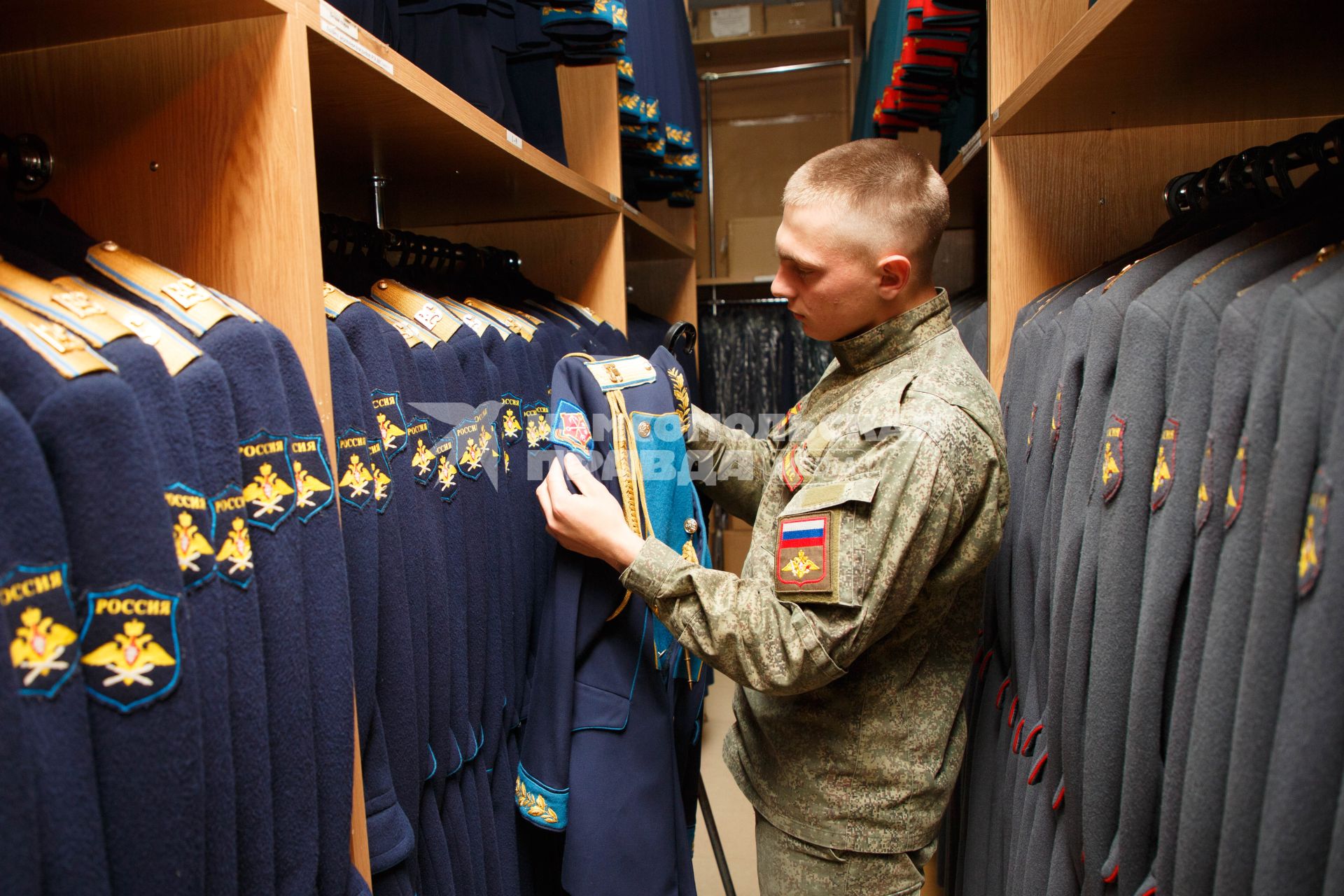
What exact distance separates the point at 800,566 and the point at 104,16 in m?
1.01

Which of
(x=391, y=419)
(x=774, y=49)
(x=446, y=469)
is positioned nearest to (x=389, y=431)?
(x=391, y=419)

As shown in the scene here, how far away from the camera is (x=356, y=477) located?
3.15ft

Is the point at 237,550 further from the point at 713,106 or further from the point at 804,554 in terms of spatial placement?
the point at 713,106

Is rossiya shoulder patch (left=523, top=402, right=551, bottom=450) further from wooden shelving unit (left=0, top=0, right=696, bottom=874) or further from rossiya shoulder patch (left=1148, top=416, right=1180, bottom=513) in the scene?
rossiya shoulder patch (left=1148, top=416, right=1180, bottom=513)

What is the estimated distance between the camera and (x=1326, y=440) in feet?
2.10

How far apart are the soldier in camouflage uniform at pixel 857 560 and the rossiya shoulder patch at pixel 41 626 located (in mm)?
725

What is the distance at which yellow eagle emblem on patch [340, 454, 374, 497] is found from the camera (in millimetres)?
950

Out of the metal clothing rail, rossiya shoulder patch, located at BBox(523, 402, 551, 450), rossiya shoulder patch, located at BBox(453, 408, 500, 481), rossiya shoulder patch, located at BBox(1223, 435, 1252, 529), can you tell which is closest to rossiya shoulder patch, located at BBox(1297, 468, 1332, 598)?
rossiya shoulder patch, located at BBox(1223, 435, 1252, 529)

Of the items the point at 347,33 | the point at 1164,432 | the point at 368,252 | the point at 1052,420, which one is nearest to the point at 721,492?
the point at 1052,420

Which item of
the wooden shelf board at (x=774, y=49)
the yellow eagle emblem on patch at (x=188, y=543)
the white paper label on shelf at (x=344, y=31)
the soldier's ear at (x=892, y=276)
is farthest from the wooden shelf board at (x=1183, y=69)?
the wooden shelf board at (x=774, y=49)

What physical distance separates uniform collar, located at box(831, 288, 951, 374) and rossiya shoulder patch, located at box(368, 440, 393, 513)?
0.84 metres

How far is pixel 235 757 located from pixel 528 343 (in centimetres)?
99

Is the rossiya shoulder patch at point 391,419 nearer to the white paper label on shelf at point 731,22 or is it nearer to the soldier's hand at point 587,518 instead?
the soldier's hand at point 587,518

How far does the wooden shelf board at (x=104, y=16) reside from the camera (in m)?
0.78
